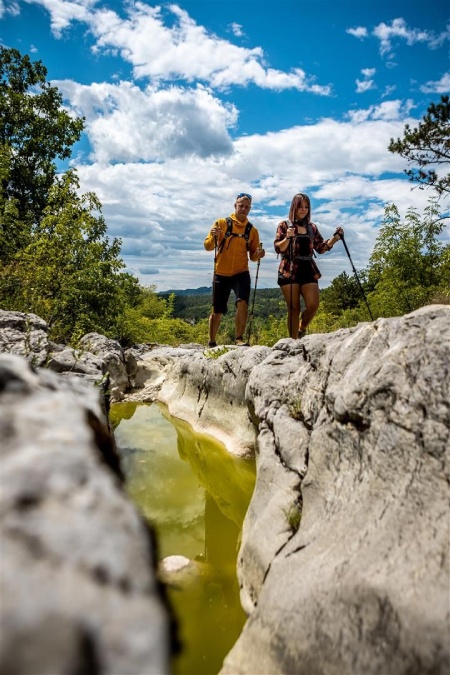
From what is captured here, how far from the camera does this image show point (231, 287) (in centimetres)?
1051

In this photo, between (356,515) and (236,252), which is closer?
(356,515)

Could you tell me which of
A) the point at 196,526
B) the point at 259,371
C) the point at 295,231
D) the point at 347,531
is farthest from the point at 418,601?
the point at 295,231

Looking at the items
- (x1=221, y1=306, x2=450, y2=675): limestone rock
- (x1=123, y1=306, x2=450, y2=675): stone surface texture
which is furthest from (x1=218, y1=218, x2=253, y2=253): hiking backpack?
(x1=221, y1=306, x2=450, y2=675): limestone rock

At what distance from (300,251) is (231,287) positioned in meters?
2.48

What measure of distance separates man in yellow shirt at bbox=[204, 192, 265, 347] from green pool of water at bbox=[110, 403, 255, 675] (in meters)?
3.16

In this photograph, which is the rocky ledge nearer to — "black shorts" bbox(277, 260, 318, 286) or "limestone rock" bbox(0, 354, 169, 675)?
"limestone rock" bbox(0, 354, 169, 675)

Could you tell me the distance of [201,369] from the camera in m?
10.7

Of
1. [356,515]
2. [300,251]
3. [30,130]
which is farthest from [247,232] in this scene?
[30,130]

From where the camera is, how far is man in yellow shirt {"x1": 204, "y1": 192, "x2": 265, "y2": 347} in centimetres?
998

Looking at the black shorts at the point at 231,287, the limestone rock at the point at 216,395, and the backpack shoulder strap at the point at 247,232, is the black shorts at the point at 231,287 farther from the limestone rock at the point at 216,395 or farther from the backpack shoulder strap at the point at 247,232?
the limestone rock at the point at 216,395

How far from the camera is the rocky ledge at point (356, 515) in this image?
2.62m

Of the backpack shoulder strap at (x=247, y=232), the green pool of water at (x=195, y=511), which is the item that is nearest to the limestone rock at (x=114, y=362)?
the green pool of water at (x=195, y=511)

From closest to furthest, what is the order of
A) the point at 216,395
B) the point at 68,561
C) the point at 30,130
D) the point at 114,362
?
the point at 68,561 < the point at 216,395 < the point at 114,362 < the point at 30,130

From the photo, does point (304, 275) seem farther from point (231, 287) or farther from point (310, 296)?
point (231, 287)
